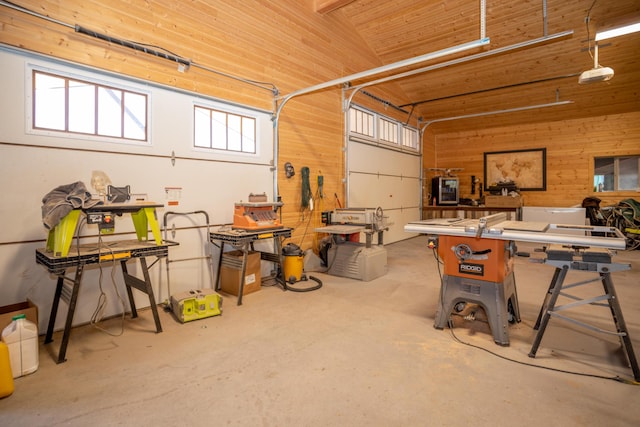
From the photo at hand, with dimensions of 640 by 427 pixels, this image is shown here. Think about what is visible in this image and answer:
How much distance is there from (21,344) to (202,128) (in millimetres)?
2622

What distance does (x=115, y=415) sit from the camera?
1763 millimetres

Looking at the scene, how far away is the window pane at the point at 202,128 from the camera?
383cm

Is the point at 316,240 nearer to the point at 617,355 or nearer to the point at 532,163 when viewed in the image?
the point at 617,355

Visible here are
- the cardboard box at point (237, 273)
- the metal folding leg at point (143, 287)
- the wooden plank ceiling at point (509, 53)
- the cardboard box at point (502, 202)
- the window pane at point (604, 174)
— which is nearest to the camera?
the metal folding leg at point (143, 287)

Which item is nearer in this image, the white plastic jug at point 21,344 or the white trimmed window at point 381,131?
the white plastic jug at point 21,344

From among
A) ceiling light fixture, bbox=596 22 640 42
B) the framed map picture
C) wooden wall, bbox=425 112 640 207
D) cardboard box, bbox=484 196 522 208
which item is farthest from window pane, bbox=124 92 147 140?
wooden wall, bbox=425 112 640 207

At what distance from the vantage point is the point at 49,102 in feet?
9.23

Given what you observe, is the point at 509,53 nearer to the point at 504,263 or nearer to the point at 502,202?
the point at 502,202

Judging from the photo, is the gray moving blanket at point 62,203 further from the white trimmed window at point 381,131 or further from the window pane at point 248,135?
the white trimmed window at point 381,131

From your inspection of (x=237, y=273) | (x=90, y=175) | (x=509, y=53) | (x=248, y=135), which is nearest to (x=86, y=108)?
(x=90, y=175)

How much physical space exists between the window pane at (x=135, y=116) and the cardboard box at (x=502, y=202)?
26.9 feet

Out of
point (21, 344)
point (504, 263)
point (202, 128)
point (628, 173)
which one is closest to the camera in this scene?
point (21, 344)

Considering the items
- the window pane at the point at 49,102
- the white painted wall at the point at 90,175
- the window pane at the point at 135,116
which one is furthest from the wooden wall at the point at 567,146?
the window pane at the point at 49,102

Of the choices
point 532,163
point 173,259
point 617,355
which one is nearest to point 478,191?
point 532,163
